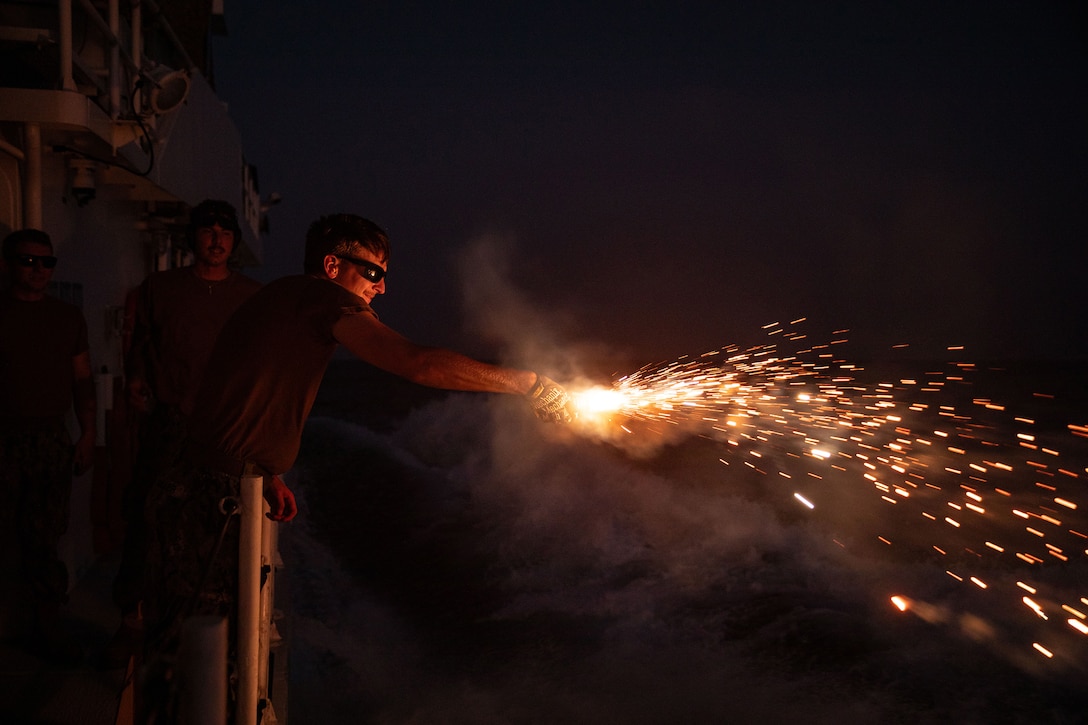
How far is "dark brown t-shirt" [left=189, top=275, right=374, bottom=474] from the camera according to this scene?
8.04ft

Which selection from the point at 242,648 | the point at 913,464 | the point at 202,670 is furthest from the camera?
the point at 913,464

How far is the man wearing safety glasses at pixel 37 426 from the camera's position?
4.08 meters

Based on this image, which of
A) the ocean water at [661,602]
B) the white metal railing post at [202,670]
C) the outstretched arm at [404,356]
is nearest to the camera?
the white metal railing post at [202,670]

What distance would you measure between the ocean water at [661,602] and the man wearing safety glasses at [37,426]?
2.82 metres

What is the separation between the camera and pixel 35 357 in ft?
13.6

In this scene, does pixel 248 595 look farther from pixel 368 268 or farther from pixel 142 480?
pixel 142 480

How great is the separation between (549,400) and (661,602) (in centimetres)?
834

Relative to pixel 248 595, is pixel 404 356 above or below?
above

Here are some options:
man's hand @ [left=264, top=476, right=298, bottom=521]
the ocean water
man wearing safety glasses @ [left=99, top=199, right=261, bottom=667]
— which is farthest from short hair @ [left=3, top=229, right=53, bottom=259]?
the ocean water

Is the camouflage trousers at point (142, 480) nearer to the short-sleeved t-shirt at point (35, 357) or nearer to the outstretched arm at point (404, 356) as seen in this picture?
the short-sleeved t-shirt at point (35, 357)

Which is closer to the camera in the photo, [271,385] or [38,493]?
[271,385]

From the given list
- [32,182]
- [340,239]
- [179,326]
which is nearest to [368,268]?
[340,239]

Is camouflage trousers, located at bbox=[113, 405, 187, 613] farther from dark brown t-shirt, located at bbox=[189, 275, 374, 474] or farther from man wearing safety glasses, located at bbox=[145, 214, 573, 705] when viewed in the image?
dark brown t-shirt, located at bbox=[189, 275, 374, 474]

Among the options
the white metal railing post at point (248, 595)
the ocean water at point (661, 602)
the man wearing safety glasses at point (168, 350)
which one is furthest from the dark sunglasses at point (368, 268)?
the ocean water at point (661, 602)
